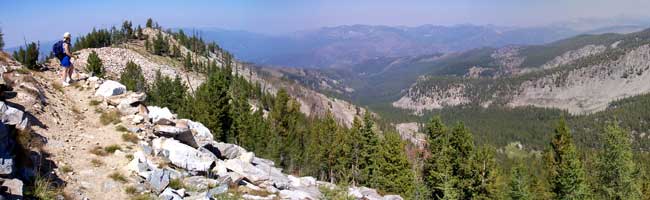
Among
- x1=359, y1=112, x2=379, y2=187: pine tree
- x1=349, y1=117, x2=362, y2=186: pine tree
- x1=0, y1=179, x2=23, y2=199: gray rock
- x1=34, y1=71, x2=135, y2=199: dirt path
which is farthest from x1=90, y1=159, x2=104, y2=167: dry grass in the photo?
x1=349, y1=117, x2=362, y2=186: pine tree

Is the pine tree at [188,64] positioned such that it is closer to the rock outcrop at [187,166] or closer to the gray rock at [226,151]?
the rock outcrop at [187,166]

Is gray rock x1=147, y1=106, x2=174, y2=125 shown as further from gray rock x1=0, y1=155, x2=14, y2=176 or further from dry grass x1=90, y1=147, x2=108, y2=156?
gray rock x1=0, y1=155, x2=14, y2=176

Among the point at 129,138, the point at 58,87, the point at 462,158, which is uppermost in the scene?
the point at 58,87

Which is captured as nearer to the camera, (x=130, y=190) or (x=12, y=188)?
(x=12, y=188)

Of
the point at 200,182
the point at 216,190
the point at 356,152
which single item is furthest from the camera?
the point at 356,152

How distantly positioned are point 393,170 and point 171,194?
4055 cm

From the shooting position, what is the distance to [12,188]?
49.5 feet

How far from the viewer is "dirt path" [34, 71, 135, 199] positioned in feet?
65.2

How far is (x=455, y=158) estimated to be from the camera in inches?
2023

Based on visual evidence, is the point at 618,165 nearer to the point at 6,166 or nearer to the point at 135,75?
the point at 6,166

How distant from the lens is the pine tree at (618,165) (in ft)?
187

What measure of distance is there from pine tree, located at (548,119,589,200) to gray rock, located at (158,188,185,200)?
48.6 meters

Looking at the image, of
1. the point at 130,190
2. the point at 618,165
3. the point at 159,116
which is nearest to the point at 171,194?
the point at 130,190

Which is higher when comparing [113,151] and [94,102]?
[94,102]
